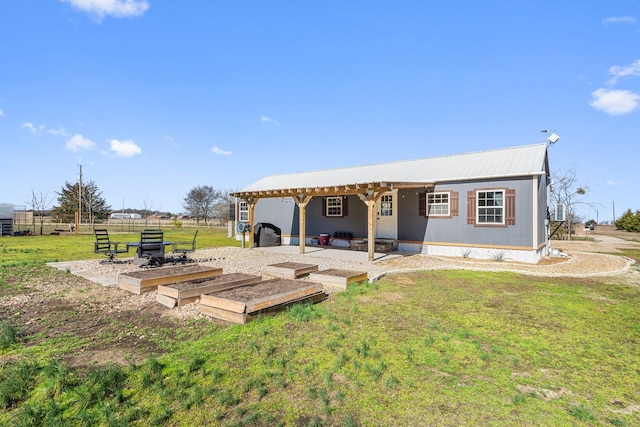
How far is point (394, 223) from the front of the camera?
13.7m

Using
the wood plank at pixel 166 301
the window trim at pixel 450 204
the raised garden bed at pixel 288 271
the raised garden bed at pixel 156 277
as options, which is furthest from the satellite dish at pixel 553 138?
the wood plank at pixel 166 301

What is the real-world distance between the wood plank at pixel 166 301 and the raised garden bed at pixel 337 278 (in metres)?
2.96

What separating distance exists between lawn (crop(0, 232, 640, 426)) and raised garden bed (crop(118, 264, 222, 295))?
193 centimetres

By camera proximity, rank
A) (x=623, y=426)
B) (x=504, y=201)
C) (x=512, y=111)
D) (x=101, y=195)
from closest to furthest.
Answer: (x=623, y=426), (x=504, y=201), (x=512, y=111), (x=101, y=195)

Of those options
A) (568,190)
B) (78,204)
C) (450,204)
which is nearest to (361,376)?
(450,204)

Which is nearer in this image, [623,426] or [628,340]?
[623,426]

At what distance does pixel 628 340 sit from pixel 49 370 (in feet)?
20.6

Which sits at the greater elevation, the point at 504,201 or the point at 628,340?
the point at 504,201

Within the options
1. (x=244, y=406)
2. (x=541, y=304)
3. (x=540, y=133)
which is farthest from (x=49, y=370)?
(x=540, y=133)

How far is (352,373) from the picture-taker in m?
2.98

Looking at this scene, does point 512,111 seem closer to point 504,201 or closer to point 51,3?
point 504,201

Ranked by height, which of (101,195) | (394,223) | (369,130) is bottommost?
(394,223)

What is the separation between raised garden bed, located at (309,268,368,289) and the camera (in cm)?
673

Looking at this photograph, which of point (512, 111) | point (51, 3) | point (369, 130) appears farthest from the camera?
point (369, 130)
